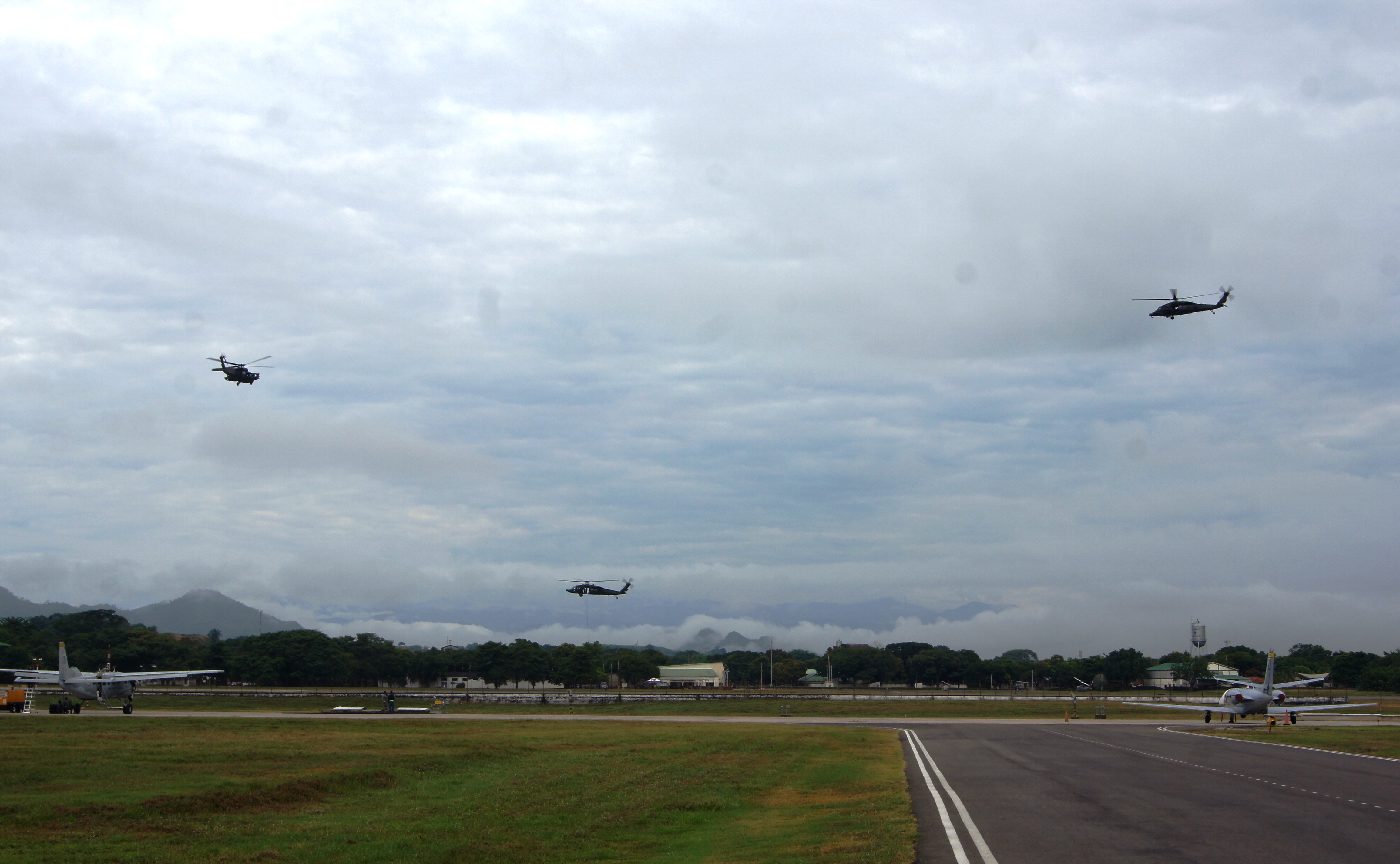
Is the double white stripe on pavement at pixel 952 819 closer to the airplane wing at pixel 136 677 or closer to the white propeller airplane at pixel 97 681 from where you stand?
the airplane wing at pixel 136 677

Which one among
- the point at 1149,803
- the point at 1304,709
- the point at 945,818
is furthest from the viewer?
the point at 1304,709

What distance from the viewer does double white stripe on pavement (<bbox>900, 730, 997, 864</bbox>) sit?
15922mm

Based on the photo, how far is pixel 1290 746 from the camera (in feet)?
149

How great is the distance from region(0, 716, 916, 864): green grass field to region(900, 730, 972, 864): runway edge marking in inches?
30.9

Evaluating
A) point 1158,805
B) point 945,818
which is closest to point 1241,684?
Result: point 1158,805

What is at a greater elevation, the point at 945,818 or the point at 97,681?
the point at 945,818

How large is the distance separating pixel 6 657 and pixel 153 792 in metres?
167

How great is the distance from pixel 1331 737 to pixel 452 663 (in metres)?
156

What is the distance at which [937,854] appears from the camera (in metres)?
16.0

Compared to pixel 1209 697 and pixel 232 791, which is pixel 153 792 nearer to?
pixel 232 791

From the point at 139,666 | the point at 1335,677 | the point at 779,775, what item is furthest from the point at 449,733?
the point at 1335,677

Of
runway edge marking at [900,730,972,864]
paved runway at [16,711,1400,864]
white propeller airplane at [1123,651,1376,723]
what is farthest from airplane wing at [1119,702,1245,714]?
runway edge marking at [900,730,972,864]

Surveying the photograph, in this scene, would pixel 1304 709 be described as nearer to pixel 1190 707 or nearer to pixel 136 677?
pixel 1190 707

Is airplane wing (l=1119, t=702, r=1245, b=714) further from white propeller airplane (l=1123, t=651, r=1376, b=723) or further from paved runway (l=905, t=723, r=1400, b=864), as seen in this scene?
paved runway (l=905, t=723, r=1400, b=864)
